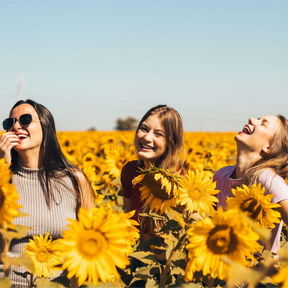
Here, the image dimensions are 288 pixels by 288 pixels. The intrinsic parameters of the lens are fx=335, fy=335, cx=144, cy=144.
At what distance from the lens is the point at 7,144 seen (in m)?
2.36

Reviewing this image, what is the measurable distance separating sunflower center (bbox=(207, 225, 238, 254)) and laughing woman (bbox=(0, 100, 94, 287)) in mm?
1563

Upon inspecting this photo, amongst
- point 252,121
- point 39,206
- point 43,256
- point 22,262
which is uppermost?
point 252,121

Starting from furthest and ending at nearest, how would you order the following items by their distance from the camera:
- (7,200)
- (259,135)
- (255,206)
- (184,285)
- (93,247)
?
1. (259,135)
2. (255,206)
3. (184,285)
4. (93,247)
5. (7,200)

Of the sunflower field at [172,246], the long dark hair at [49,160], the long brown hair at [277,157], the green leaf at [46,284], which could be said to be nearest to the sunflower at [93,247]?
the sunflower field at [172,246]

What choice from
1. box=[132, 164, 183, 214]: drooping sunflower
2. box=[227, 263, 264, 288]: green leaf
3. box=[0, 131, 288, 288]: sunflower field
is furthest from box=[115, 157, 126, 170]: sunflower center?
box=[227, 263, 264, 288]: green leaf

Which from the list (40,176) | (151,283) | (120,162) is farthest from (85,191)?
(120,162)

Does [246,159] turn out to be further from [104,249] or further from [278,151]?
[104,249]

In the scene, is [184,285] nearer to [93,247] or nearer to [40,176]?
[93,247]

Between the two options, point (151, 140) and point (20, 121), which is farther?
point (151, 140)

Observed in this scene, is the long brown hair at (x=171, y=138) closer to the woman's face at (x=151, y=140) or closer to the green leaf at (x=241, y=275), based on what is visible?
the woman's face at (x=151, y=140)

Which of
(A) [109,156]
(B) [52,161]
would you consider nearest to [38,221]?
(B) [52,161]

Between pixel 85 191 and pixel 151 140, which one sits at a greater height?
pixel 151 140

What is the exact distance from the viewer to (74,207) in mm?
2674

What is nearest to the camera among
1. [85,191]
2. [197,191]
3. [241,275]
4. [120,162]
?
[241,275]
